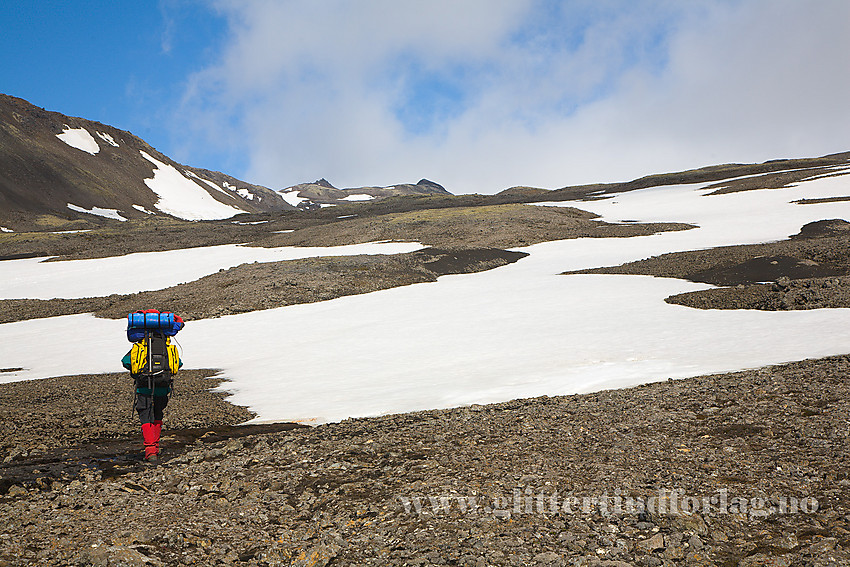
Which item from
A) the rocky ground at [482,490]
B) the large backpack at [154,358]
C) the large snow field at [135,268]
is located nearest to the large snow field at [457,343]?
the rocky ground at [482,490]

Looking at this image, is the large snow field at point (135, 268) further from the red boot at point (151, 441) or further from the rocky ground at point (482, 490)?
the red boot at point (151, 441)

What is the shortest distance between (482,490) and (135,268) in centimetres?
4974

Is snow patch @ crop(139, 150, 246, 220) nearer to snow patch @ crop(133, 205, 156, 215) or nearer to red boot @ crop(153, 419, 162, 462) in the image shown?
snow patch @ crop(133, 205, 156, 215)

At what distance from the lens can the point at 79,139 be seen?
515ft

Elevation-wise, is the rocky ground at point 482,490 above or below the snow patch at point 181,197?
below

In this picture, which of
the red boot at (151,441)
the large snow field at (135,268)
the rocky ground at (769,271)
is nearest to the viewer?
the red boot at (151,441)

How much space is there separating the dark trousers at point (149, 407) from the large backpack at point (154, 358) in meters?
0.34

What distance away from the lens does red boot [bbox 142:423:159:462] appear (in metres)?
9.97

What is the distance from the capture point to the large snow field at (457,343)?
15547mm

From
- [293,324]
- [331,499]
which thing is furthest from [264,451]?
[293,324]

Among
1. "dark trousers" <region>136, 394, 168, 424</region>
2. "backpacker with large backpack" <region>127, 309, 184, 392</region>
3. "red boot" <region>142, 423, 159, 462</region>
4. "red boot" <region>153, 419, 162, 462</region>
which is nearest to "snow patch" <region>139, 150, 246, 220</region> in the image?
"backpacker with large backpack" <region>127, 309, 184, 392</region>

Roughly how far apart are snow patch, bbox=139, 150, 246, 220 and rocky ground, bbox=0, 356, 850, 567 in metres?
148

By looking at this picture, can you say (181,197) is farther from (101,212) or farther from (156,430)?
(156,430)

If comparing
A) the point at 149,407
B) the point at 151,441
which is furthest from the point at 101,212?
the point at 151,441
